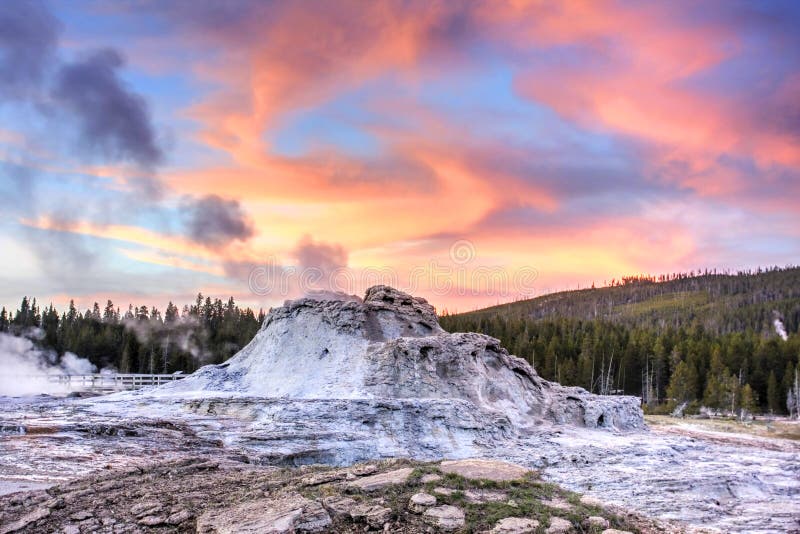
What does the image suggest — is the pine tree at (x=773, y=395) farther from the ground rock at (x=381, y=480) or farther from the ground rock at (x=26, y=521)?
the ground rock at (x=26, y=521)

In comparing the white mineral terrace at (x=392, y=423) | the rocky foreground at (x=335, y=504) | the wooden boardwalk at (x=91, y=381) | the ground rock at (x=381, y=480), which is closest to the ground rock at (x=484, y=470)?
the rocky foreground at (x=335, y=504)

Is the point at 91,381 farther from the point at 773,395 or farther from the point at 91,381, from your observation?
the point at 773,395

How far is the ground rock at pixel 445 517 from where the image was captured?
1019 cm

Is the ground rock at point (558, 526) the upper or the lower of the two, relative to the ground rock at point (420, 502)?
lower

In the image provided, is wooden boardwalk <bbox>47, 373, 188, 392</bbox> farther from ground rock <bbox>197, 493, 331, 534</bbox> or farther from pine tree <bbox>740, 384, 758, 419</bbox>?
pine tree <bbox>740, 384, 758, 419</bbox>

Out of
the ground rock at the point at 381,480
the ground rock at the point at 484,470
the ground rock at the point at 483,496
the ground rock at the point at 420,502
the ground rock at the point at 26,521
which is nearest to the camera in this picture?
the ground rock at the point at 420,502

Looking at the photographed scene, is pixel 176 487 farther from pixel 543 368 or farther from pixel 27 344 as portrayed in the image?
pixel 27 344

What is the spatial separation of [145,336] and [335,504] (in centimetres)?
8668

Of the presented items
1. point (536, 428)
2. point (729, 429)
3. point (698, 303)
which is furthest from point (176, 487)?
point (698, 303)

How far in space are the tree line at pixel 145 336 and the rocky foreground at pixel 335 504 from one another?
205 feet

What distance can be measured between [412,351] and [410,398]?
3.14m

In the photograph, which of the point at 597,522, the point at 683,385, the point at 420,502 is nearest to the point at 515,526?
the point at 597,522

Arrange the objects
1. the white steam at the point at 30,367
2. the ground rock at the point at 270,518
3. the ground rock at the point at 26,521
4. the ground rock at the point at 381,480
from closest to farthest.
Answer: the ground rock at the point at 270,518
the ground rock at the point at 26,521
the ground rock at the point at 381,480
the white steam at the point at 30,367

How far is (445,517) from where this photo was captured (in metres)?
10.4
